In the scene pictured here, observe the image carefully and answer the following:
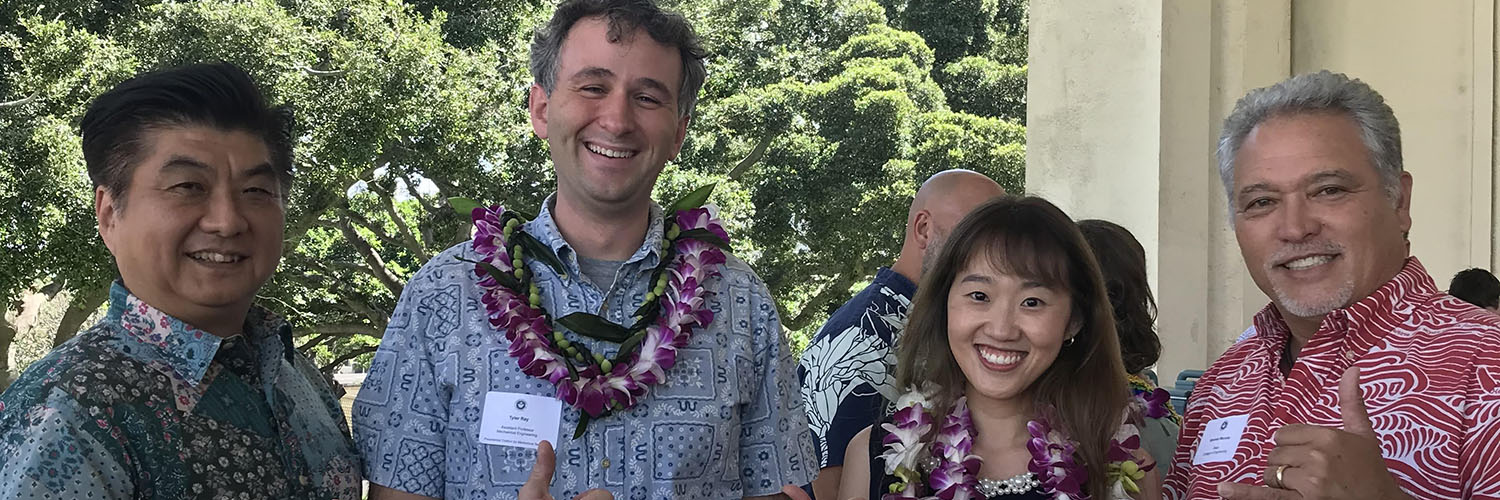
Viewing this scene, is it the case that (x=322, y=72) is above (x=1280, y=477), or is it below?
above

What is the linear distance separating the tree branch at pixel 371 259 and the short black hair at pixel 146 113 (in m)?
11.0

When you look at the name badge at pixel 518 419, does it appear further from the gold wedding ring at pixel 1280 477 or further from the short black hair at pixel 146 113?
the gold wedding ring at pixel 1280 477

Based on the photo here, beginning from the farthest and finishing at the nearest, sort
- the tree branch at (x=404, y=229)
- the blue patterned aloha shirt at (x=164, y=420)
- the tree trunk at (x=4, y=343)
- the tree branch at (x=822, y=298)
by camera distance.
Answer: the tree branch at (x=822, y=298)
the tree branch at (x=404, y=229)
the tree trunk at (x=4, y=343)
the blue patterned aloha shirt at (x=164, y=420)

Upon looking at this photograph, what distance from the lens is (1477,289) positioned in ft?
16.5

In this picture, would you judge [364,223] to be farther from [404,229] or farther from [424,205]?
[424,205]

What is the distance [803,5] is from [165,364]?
1432 cm

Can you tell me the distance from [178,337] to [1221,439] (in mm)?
1767

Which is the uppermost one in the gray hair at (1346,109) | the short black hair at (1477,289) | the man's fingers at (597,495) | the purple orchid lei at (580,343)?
the short black hair at (1477,289)

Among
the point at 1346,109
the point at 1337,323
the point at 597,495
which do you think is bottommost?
the point at 597,495

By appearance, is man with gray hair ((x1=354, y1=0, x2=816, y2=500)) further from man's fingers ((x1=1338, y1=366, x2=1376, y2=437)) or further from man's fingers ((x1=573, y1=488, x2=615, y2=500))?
man's fingers ((x1=1338, y1=366, x2=1376, y2=437))

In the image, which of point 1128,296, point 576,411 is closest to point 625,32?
point 576,411

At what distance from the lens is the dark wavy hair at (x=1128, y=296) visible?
3285 mm

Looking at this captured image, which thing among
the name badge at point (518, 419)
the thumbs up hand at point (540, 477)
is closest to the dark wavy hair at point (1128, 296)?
the name badge at point (518, 419)

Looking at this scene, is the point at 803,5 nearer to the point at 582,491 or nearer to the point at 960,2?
the point at 960,2
